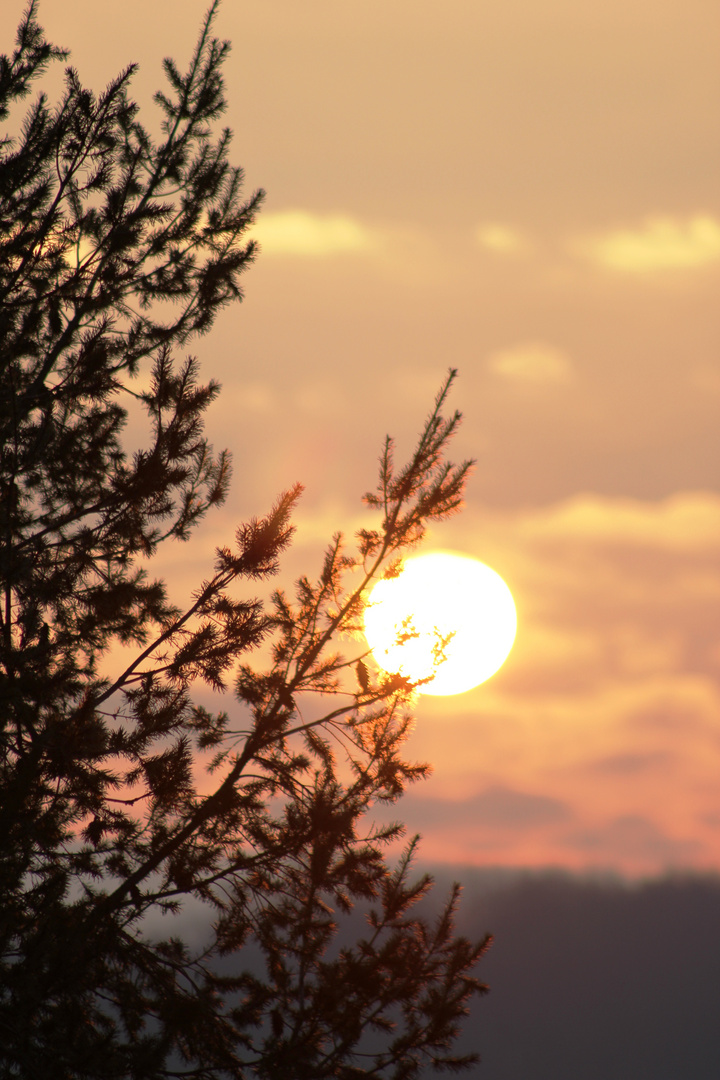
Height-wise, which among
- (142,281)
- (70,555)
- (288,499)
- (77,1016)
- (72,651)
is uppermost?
(142,281)

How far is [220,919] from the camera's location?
7.43 meters

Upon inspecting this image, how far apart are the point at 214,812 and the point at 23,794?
1.67 m

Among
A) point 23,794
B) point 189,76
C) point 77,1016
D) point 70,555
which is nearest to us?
point 23,794

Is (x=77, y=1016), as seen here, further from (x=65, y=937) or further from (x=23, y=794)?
(x=23, y=794)

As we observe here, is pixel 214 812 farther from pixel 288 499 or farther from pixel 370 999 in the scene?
pixel 288 499

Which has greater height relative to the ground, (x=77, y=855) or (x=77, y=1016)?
(x=77, y=855)

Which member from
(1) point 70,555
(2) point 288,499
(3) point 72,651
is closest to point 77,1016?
(3) point 72,651

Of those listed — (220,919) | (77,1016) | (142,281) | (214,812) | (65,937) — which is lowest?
(77,1016)

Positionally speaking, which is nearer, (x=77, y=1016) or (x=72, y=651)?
(x=77, y=1016)

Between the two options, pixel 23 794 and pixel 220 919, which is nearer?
pixel 23 794

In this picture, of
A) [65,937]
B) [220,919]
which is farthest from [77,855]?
[220,919]

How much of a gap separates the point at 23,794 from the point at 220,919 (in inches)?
92.2

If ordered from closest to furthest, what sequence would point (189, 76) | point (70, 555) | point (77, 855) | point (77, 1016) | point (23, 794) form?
point (23, 794) → point (77, 1016) → point (77, 855) → point (70, 555) → point (189, 76)

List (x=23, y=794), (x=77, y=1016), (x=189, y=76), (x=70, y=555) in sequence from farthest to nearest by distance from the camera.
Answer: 1. (x=189, y=76)
2. (x=70, y=555)
3. (x=77, y=1016)
4. (x=23, y=794)
